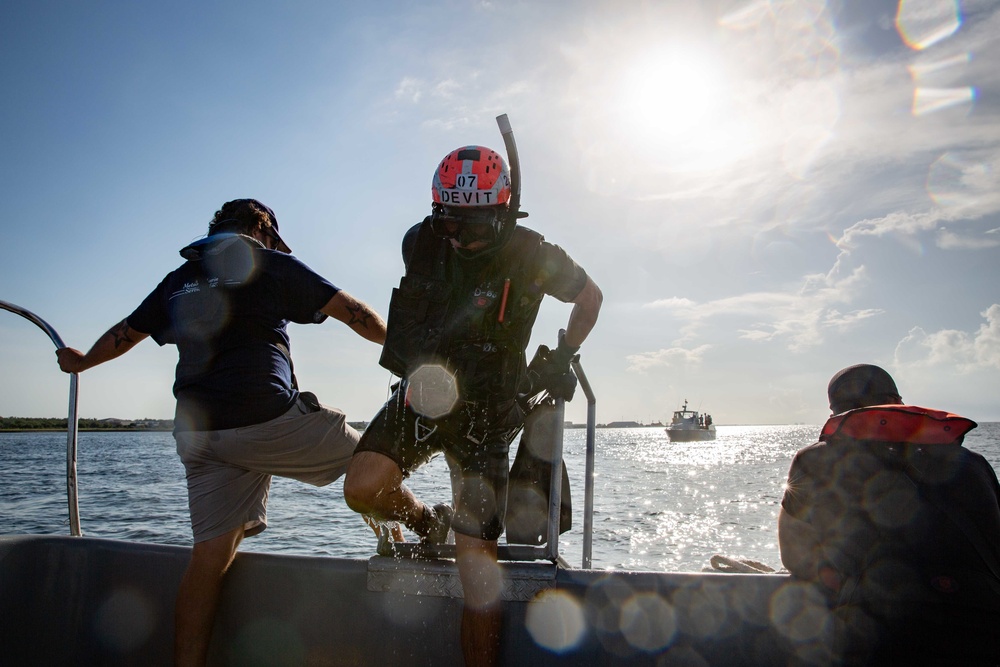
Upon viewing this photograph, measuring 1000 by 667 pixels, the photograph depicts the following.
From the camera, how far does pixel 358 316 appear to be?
3.13 metres

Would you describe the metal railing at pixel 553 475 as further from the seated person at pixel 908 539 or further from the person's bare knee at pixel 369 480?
the seated person at pixel 908 539

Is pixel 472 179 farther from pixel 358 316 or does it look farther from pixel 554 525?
pixel 554 525

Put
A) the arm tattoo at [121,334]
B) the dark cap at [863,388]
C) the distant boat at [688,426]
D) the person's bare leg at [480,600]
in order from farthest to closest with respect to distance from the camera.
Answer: the distant boat at [688,426] < the arm tattoo at [121,334] < the dark cap at [863,388] < the person's bare leg at [480,600]

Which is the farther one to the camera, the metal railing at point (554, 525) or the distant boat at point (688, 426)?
the distant boat at point (688, 426)

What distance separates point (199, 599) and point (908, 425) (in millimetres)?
3199

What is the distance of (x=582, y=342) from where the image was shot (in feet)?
10.2

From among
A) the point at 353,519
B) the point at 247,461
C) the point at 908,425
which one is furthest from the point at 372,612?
the point at 353,519

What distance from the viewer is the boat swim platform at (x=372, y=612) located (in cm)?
275

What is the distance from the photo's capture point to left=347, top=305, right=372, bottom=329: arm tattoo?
313 centimetres

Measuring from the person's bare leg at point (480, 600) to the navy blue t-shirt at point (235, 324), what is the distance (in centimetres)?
116

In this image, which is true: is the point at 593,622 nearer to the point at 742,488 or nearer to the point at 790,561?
the point at 790,561

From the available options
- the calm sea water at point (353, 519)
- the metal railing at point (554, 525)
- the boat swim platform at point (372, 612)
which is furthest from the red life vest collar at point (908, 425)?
the calm sea water at point (353, 519)

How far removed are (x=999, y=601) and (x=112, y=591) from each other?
4095 millimetres

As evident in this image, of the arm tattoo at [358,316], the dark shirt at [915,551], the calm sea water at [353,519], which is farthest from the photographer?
the calm sea water at [353,519]
